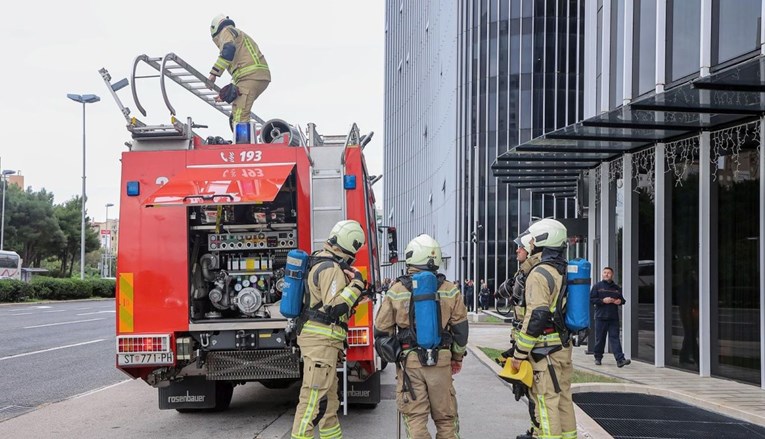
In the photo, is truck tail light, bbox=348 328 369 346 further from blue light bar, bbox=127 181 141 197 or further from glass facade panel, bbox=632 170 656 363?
glass facade panel, bbox=632 170 656 363

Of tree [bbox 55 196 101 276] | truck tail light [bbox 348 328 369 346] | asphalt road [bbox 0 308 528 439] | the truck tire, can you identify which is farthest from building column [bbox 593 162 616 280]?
tree [bbox 55 196 101 276]

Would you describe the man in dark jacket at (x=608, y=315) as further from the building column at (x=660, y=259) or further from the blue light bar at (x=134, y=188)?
the blue light bar at (x=134, y=188)

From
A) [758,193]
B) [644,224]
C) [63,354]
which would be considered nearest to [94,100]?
[63,354]

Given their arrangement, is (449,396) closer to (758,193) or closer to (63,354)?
(758,193)

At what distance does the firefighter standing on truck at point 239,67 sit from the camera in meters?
8.98

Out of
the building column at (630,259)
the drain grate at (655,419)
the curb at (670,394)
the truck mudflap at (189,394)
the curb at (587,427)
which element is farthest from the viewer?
the building column at (630,259)

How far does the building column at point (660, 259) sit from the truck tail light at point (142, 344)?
861cm

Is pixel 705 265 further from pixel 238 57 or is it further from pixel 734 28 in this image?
pixel 238 57

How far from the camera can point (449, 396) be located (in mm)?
5887

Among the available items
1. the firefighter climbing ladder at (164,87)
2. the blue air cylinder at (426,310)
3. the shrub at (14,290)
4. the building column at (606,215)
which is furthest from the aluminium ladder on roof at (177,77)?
the shrub at (14,290)

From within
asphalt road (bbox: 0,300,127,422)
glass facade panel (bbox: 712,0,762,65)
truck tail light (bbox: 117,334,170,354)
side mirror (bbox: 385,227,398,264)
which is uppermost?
glass facade panel (bbox: 712,0,762,65)

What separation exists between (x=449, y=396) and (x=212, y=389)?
3.48 m

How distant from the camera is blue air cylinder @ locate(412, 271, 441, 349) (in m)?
5.80

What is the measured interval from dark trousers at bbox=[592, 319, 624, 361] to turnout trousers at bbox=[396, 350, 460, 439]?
24.9ft
